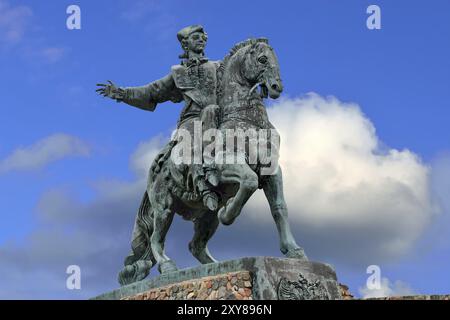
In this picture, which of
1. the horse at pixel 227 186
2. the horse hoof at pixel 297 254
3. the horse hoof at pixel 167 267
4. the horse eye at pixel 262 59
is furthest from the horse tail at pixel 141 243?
the horse eye at pixel 262 59

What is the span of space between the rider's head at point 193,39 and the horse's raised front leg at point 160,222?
205cm

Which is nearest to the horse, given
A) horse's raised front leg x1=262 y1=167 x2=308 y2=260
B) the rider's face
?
horse's raised front leg x1=262 y1=167 x2=308 y2=260

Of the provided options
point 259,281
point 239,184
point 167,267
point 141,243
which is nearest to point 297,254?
point 259,281

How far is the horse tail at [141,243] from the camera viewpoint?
1309cm

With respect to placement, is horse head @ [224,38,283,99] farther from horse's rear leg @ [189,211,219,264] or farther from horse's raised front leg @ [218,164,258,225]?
horse's rear leg @ [189,211,219,264]

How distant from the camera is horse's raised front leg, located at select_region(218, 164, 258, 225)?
1104 centimetres

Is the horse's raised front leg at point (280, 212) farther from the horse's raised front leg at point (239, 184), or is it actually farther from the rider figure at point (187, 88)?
the rider figure at point (187, 88)

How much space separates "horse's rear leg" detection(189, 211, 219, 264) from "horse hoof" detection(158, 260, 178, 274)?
0.69m

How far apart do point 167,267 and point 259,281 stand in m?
2.14

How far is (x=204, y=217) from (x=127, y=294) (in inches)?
61.2

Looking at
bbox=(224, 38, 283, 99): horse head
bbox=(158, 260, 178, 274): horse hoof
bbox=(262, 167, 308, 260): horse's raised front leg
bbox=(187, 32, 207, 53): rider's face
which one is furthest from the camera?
bbox=(187, 32, 207, 53): rider's face
